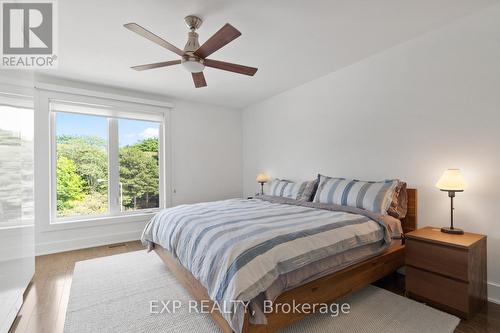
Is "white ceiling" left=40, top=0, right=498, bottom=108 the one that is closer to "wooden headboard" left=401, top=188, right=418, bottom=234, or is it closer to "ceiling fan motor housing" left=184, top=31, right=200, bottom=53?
"ceiling fan motor housing" left=184, top=31, right=200, bottom=53

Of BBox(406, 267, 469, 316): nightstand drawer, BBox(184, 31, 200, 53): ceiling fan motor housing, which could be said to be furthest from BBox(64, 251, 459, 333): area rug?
BBox(184, 31, 200, 53): ceiling fan motor housing

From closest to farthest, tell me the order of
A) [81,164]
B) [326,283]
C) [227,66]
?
[326,283], [227,66], [81,164]

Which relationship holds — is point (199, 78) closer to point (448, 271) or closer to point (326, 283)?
point (326, 283)

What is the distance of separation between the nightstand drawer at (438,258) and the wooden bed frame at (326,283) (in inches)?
10.4

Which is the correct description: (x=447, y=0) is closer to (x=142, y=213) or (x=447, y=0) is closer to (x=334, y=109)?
(x=334, y=109)

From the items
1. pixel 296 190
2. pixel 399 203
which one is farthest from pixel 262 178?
pixel 399 203

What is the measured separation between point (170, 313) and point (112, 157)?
2.94 meters

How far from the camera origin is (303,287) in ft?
5.49

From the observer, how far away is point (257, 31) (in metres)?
2.36

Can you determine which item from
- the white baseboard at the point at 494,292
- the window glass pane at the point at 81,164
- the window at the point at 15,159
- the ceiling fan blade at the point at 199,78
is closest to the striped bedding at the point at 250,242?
the white baseboard at the point at 494,292

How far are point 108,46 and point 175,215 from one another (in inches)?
77.9

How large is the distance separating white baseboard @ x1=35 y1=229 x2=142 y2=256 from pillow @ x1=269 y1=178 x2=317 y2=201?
97.7 inches

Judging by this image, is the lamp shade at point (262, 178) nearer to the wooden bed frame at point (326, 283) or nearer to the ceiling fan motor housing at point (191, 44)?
the wooden bed frame at point (326, 283)

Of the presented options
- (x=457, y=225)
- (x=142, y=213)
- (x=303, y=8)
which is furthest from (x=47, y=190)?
(x=457, y=225)
